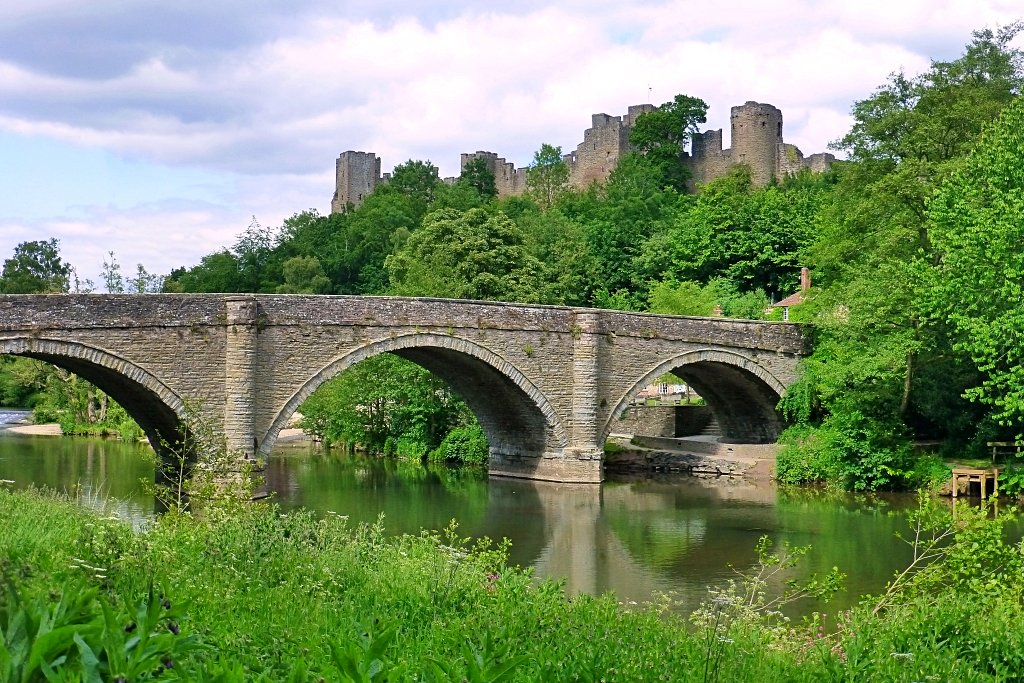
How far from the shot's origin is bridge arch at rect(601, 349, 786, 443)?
86.2ft

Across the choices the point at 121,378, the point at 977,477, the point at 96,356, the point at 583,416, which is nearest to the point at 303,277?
the point at 583,416

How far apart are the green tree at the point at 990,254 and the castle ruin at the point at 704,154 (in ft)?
122

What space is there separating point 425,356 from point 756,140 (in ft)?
130

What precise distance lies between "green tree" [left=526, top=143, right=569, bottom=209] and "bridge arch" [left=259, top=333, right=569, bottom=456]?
34774 millimetres

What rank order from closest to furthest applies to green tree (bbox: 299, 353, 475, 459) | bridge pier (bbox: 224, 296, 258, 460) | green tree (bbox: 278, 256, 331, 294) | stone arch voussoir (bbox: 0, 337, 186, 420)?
1. stone arch voussoir (bbox: 0, 337, 186, 420)
2. bridge pier (bbox: 224, 296, 258, 460)
3. green tree (bbox: 299, 353, 475, 459)
4. green tree (bbox: 278, 256, 331, 294)

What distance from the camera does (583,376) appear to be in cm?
2466

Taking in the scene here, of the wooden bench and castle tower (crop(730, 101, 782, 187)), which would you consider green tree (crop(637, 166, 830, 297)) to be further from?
the wooden bench

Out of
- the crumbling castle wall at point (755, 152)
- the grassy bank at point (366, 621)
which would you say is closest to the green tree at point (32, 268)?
the crumbling castle wall at point (755, 152)

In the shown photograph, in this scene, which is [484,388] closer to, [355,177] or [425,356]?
[425,356]

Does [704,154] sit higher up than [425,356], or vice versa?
[704,154]

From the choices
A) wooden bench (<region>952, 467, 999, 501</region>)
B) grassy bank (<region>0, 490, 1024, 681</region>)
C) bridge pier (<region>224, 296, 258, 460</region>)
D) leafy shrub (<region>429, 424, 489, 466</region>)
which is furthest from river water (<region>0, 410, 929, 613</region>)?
grassy bank (<region>0, 490, 1024, 681</region>)

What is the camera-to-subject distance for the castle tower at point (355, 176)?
2921 inches

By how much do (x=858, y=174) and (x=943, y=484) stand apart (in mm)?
7922

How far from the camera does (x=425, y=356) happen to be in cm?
2489
